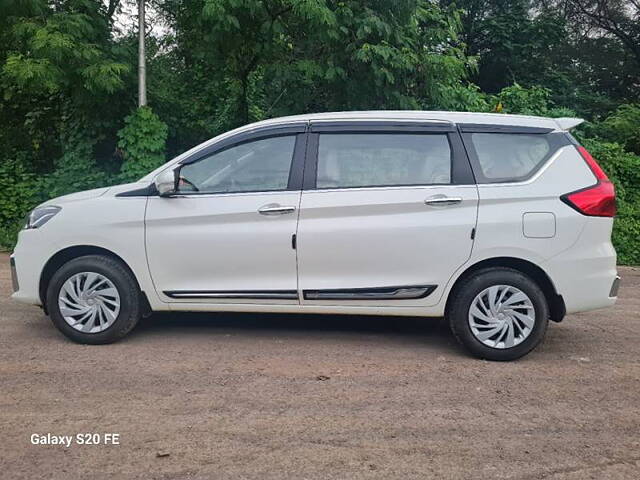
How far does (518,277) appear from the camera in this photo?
4770mm

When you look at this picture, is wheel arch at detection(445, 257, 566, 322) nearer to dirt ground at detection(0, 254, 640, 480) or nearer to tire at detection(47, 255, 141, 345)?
dirt ground at detection(0, 254, 640, 480)

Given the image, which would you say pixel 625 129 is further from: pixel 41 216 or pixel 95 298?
pixel 41 216

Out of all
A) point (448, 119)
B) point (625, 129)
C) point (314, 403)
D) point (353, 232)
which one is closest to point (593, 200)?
point (448, 119)

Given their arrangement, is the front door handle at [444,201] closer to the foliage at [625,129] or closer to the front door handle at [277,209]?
the front door handle at [277,209]

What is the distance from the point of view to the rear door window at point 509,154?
16.0 ft

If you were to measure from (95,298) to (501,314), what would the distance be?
127 inches

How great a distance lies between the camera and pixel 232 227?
16.2 feet

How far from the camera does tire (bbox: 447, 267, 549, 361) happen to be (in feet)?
15.5

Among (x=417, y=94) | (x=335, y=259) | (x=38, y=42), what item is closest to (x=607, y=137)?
(x=417, y=94)

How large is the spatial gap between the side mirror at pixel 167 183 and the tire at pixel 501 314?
243cm

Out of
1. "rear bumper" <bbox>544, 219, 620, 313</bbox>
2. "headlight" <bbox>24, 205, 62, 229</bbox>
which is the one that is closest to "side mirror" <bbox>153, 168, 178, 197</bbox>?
"headlight" <bbox>24, 205, 62, 229</bbox>

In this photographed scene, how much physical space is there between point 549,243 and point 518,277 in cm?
35

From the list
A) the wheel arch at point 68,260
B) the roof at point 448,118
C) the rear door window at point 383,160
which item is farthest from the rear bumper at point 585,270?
the wheel arch at point 68,260

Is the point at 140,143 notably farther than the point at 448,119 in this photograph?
Yes
